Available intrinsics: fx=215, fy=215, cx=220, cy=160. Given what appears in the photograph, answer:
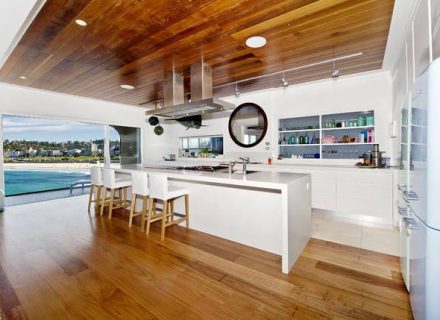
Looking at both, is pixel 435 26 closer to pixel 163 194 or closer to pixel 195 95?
pixel 195 95

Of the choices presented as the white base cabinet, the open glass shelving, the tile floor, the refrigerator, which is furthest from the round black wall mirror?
the refrigerator

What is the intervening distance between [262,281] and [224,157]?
4.18 metres

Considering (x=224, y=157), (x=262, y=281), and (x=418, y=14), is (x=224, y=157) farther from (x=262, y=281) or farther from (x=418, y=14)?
(x=418, y=14)

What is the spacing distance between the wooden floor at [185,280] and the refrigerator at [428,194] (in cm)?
70

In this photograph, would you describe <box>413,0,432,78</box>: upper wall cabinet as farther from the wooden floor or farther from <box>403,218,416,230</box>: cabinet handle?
the wooden floor

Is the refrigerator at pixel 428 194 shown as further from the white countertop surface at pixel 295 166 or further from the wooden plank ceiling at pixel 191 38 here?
the white countertop surface at pixel 295 166

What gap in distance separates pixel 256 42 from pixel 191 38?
82 cm

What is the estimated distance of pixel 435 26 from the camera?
1.49 m

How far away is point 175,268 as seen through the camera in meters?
2.33

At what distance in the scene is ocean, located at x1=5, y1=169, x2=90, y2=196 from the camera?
6.32m

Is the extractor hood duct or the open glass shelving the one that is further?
the open glass shelving

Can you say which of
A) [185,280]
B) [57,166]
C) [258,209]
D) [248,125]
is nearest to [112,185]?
[185,280]

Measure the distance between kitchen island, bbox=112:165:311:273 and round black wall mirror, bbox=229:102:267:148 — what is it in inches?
104

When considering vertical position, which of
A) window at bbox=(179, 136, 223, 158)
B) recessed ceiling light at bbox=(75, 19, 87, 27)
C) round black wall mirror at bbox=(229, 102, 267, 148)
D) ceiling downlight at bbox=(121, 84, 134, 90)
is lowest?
window at bbox=(179, 136, 223, 158)
